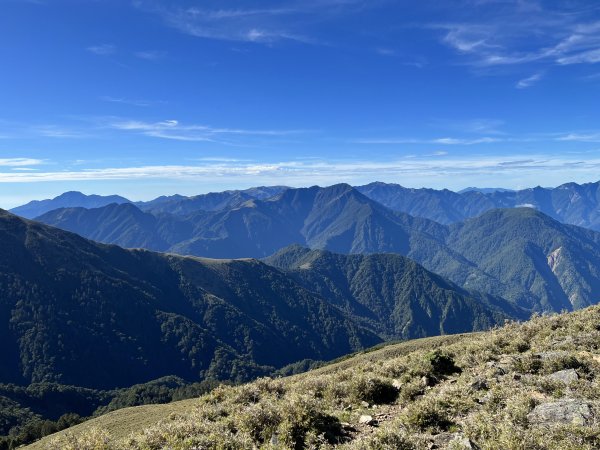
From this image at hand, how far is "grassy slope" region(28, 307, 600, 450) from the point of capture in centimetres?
1266

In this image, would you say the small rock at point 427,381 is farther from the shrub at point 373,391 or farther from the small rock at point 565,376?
the small rock at point 565,376

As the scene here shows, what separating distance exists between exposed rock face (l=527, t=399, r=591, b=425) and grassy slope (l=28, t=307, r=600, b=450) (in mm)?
59

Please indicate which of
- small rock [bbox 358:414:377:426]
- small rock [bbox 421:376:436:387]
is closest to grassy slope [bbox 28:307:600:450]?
small rock [bbox 421:376:436:387]

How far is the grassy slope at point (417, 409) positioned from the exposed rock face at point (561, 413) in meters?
0.06

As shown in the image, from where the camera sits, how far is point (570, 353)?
65.6 feet

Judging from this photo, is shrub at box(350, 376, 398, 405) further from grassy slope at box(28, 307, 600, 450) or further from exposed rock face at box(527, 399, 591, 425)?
exposed rock face at box(527, 399, 591, 425)

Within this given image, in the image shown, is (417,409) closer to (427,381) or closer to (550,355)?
(427,381)

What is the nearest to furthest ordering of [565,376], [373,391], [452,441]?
1. [452,441]
2. [565,376]
3. [373,391]

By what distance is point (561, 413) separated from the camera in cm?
1325

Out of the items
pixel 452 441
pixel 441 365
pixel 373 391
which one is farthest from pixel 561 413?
pixel 441 365

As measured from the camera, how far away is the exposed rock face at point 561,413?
1272 cm

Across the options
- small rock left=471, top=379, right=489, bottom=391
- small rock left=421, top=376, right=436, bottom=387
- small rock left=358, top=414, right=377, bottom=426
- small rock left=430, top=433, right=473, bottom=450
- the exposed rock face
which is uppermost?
the exposed rock face

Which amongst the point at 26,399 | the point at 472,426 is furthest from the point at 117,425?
the point at 26,399

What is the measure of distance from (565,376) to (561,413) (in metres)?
4.63
